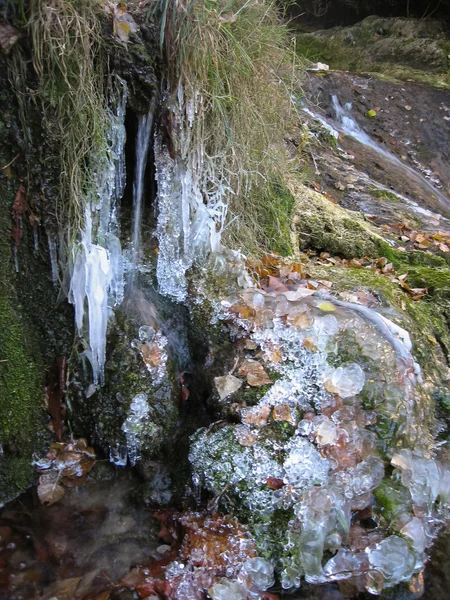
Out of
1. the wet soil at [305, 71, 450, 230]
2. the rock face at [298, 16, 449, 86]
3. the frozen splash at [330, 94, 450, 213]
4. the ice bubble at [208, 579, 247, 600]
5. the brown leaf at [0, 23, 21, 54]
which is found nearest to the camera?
the brown leaf at [0, 23, 21, 54]

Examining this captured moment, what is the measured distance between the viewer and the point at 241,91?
10.1 ft

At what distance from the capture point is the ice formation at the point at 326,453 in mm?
2402

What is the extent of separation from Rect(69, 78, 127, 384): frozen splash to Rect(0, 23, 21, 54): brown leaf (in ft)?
1.55

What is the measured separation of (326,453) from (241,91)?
79.8 inches

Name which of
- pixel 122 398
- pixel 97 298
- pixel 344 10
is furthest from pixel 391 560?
pixel 344 10

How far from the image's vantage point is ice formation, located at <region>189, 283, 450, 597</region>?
2.40 metres

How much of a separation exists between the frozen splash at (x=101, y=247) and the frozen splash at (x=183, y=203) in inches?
9.5

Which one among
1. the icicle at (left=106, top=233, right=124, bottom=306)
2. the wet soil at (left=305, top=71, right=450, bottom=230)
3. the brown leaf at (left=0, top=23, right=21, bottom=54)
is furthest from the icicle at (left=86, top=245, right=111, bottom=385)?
the wet soil at (left=305, top=71, right=450, bottom=230)

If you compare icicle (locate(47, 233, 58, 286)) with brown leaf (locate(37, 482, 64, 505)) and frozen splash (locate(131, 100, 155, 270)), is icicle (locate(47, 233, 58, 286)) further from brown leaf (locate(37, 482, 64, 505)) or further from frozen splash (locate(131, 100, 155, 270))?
brown leaf (locate(37, 482, 64, 505))

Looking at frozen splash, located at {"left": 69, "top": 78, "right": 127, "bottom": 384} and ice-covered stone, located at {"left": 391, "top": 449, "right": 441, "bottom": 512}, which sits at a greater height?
frozen splash, located at {"left": 69, "top": 78, "right": 127, "bottom": 384}

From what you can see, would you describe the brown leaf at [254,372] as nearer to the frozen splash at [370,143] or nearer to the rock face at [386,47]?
the frozen splash at [370,143]

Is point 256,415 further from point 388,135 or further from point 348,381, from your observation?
point 388,135

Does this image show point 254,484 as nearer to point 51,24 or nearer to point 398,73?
point 51,24

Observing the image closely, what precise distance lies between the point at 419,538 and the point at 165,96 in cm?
240
